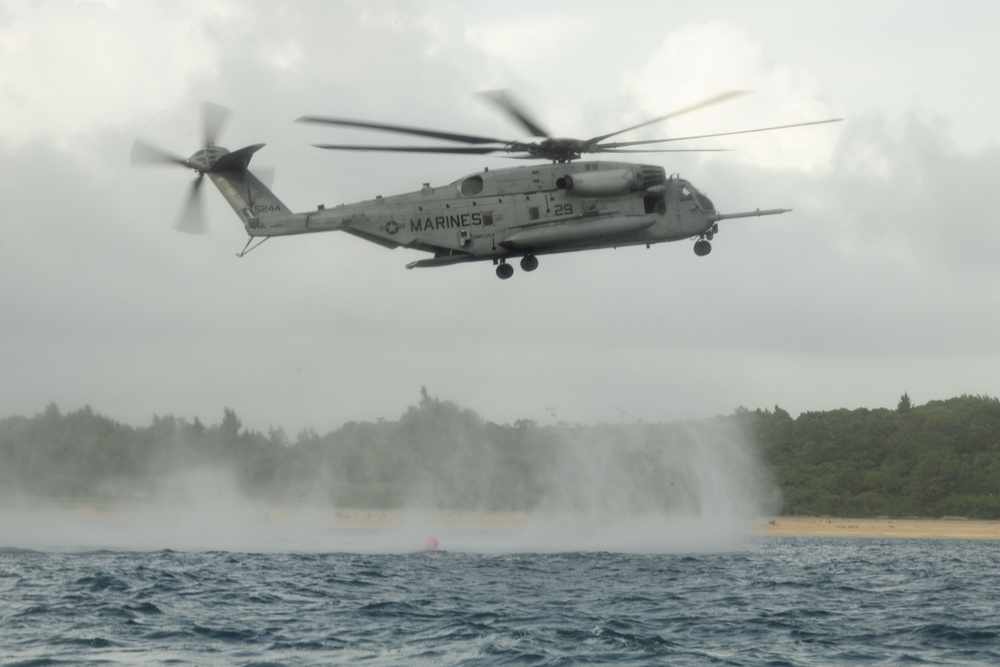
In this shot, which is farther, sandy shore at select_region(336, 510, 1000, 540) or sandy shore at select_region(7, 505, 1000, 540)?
sandy shore at select_region(336, 510, 1000, 540)

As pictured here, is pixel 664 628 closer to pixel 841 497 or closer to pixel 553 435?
pixel 553 435

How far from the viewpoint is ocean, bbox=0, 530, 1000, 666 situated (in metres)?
29.7

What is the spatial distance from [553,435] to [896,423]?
47281 mm

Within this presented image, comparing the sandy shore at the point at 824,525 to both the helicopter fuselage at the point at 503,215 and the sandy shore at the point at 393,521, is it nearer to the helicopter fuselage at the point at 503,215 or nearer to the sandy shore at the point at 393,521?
the sandy shore at the point at 393,521

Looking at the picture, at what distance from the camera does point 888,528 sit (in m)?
116

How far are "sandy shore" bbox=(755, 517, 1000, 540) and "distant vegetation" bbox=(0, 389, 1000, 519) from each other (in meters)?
2.89

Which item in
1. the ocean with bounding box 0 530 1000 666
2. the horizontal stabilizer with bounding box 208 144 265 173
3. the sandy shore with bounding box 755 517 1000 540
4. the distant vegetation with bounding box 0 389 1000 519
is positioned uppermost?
the horizontal stabilizer with bounding box 208 144 265 173

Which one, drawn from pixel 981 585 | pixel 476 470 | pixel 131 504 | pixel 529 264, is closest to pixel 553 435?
pixel 476 470

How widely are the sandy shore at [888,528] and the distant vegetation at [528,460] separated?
289cm

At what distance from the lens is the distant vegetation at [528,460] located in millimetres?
103688

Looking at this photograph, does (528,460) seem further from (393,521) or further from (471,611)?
(471,611)

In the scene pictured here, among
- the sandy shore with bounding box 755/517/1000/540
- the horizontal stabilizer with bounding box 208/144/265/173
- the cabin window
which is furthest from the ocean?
the sandy shore with bounding box 755/517/1000/540

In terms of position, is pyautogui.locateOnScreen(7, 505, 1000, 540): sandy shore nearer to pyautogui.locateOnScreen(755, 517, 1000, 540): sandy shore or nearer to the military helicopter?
pyautogui.locateOnScreen(755, 517, 1000, 540): sandy shore

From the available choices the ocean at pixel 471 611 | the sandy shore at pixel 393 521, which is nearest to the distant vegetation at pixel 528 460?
the sandy shore at pixel 393 521
